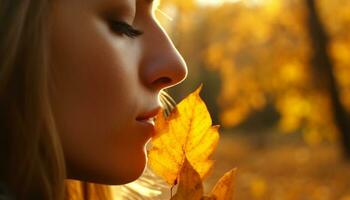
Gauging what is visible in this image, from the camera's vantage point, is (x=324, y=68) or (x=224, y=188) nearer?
(x=224, y=188)

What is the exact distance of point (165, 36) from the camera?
681 millimetres

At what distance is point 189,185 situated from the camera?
1.98 feet

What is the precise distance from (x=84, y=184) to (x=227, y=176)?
27cm

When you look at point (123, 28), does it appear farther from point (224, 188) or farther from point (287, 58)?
point (287, 58)

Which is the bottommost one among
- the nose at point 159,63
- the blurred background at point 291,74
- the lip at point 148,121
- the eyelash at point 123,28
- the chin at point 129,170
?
the blurred background at point 291,74

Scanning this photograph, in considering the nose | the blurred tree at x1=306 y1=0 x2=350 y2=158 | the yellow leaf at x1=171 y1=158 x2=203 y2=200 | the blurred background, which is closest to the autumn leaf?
the yellow leaf at x1=171 y1=158 x2=203 y2=200

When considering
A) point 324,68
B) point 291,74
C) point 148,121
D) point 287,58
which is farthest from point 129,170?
point 291,74

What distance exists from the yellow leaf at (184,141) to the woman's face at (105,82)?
0.05 ft

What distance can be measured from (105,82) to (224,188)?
0.51ft

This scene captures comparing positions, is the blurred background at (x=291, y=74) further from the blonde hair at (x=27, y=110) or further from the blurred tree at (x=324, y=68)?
the blonde hair at (x=27, y=110)

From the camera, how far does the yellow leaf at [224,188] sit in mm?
610

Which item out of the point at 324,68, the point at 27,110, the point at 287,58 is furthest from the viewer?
the point at 287,58

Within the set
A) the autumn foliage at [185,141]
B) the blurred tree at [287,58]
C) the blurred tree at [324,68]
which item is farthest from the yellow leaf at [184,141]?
the blurred tree at [324,68]

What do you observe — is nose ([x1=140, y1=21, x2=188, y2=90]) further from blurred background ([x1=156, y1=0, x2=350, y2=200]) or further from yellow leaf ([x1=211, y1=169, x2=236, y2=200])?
blurred background ([x1=156, y1=0, x2=350, y2=200])
